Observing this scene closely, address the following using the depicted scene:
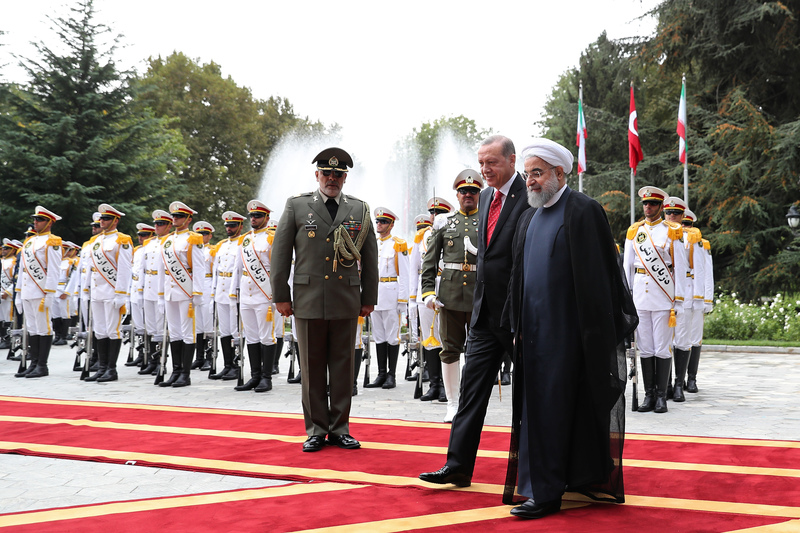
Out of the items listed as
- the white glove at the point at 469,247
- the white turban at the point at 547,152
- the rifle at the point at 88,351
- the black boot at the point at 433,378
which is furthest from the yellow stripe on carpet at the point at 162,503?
the rifle at the point at 88,351

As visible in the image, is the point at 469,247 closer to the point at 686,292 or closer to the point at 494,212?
the point at 494,212

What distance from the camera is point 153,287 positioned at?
11023mm

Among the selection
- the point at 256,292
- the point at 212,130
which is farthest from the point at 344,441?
the point at 212,130

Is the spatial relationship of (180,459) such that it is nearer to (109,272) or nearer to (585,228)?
(585,228)

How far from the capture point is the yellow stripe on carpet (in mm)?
4328

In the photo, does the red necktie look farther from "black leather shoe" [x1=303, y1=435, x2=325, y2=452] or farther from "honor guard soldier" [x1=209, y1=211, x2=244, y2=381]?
"honor guard soldier" [x1=209, y1=211, x2=244, y2=381]

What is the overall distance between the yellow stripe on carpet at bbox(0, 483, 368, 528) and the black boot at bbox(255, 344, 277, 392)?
5167 millimetres

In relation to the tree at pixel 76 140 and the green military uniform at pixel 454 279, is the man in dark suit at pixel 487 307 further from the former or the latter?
the tree at pixel 76 140

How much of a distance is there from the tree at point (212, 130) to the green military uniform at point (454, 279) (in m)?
35.1

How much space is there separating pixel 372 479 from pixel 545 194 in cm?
214

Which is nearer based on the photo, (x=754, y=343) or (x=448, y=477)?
(x=448, y=477)

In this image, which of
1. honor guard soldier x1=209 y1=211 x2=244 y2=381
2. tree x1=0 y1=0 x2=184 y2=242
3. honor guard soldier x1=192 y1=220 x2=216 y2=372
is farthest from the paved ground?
tree x1=0 y1=0 x2=184 y2=242

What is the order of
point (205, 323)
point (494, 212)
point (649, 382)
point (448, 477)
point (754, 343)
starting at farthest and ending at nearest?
point (754, 343) → point (205, 323) → point (649, 382) → point (494, 212) → point (448, 477)

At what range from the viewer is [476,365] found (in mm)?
4992
